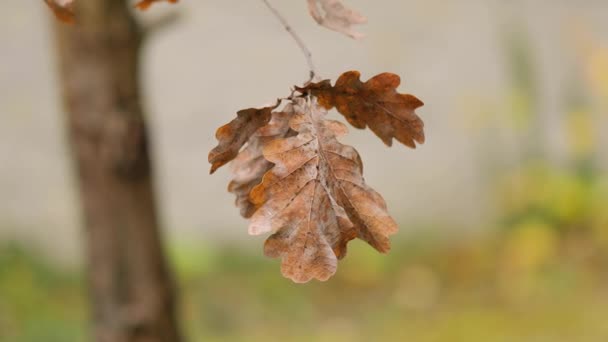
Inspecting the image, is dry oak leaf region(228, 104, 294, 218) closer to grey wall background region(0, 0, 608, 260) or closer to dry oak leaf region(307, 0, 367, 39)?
dry oak leaf region(307, 0, 367, 39)

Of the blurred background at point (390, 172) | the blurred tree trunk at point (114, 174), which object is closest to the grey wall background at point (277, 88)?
the blurred background at point (390, 172)

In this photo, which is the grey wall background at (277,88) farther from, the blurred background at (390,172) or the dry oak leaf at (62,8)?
the dry oak leaf at (62,8)

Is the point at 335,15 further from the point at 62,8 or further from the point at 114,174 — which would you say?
the point at 114,174

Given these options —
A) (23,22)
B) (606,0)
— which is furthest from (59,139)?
(606,0)

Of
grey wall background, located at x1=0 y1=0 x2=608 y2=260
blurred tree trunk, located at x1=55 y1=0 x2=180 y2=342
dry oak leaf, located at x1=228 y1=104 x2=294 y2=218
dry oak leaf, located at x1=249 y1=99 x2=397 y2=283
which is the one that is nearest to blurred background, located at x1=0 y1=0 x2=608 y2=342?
grey wall background, located at x1=0 y1=0 x2=608 y2=260

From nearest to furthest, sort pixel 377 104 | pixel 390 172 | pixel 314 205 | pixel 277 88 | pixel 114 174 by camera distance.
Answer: pixel 314 205 < pixel 377 104 < pixel 114 174 < pixel 390 172 < pixel 277 88

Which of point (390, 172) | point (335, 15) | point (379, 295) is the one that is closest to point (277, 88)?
point (390, 172)

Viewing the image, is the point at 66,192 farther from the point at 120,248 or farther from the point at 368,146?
the point at 120,248
